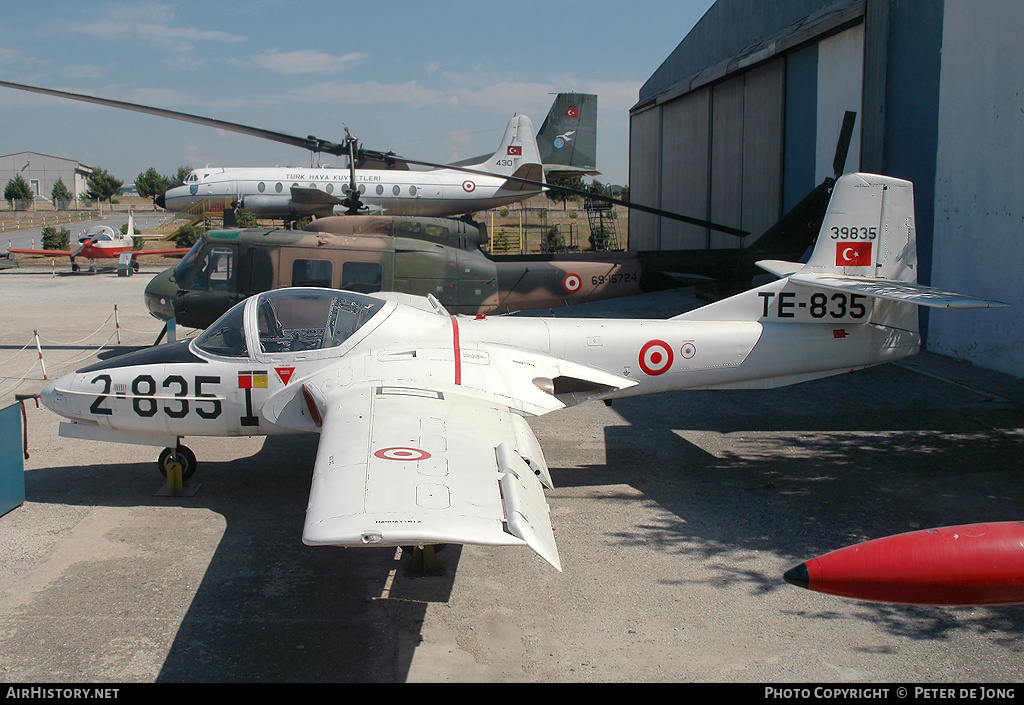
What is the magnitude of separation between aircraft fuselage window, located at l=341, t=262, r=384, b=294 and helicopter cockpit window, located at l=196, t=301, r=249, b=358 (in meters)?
5.01

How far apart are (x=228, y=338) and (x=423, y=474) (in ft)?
11.3

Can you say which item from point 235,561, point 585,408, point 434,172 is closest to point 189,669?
point 235,561

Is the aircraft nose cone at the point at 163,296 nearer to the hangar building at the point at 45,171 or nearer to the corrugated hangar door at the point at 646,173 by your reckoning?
the corrugated hangar door at the point at 646,173

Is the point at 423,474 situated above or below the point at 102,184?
below

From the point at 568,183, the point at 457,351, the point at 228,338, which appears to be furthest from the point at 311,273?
the point at 568,183

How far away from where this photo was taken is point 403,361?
24.4ft

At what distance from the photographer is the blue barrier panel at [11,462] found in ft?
24.0

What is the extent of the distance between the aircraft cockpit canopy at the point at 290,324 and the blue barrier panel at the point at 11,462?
1.87 m

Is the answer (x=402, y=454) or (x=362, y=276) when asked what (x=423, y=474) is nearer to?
(x=402, y=454)

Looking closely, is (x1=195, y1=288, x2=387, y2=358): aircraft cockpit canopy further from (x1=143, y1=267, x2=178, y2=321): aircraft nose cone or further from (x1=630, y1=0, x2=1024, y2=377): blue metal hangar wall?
(x1=630, y1=0, x2=1024, y2=377): blue metal hangar wall

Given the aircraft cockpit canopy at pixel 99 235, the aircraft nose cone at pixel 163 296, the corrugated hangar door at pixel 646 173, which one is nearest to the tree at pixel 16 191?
the aircraft cockpit canopy at pixel 99 235

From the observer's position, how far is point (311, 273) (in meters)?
12.7

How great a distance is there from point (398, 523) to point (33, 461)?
252 inches

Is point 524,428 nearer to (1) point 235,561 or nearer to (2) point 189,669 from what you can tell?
(1) point 235,561
